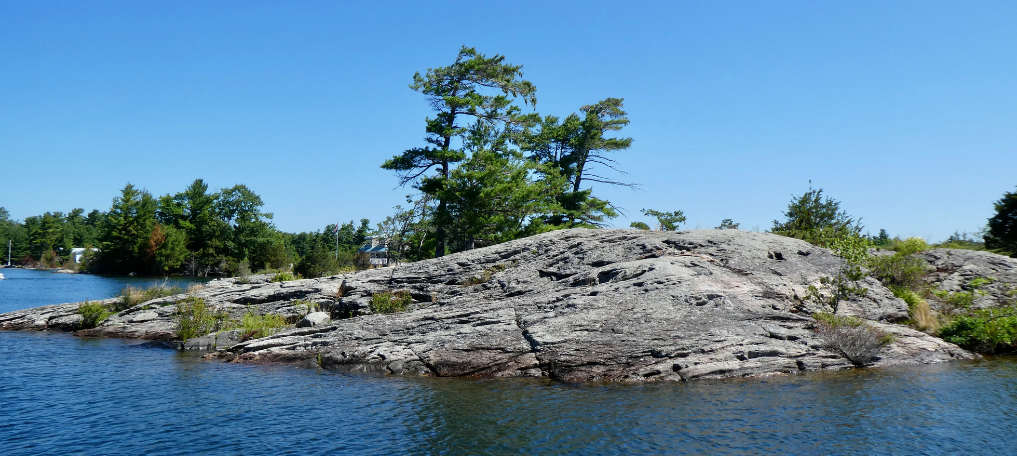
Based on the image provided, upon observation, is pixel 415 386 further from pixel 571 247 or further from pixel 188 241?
pixel 188 241

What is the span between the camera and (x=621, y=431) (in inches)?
469

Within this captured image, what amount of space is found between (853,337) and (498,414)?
11560 millimetres

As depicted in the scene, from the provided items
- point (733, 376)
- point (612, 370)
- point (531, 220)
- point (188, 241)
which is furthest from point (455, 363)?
point (188, 241)

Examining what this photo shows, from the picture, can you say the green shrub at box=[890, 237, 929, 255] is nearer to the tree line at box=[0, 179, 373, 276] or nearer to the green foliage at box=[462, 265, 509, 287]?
the green foliage at box=[462, 265, 509, 287]

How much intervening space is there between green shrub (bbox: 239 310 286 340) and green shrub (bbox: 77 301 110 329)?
27.3 ft

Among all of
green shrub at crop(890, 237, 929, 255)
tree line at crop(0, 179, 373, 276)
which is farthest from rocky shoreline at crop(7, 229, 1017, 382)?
tree line at crop(0, 179, 373, 276)

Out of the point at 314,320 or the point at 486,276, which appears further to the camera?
the point at 486,276

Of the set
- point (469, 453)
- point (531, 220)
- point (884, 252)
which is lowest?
point (469, 453)

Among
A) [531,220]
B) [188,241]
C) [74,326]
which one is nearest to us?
[74,326]

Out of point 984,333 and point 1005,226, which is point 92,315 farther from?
point 1005,226

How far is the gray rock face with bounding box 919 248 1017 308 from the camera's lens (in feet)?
74.3

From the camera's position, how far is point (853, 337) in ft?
59.1

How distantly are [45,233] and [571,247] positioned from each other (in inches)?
6360

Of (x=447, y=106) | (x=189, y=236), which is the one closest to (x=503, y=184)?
(x=447, y=106)
